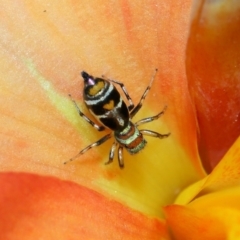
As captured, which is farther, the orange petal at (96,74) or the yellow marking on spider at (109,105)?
the yellow marking on spider at (109,105)

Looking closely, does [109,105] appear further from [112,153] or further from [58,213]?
[58,213]

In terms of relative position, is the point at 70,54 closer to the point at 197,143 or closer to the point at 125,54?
the point at 125,54

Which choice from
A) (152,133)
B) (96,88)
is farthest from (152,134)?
(96,88)

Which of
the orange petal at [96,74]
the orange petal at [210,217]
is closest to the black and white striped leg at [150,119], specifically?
the orange petal at [96,74]

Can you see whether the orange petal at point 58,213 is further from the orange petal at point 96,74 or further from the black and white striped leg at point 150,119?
the black and white striped leg at point 150,119

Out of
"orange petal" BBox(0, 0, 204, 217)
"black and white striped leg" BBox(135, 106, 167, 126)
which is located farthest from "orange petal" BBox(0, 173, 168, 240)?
"black and white striped leg" BBox(135, 106, 167, 126)
